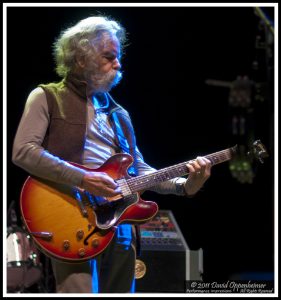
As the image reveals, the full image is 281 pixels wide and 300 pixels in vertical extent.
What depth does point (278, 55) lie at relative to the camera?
3.72 meters

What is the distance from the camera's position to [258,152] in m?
3.07

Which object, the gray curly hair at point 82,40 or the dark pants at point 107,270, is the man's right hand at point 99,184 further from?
the gray curly hair at point 82,40

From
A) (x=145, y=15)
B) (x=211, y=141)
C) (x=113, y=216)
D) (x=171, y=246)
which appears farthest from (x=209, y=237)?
(x=113, y=216)

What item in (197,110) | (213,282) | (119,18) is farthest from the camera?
(197,110)

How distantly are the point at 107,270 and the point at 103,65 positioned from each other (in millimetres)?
1035

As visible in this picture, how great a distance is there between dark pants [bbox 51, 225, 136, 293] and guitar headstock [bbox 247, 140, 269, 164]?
0.86 meters

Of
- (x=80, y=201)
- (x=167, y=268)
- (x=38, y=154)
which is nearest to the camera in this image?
(x=38, y=154)

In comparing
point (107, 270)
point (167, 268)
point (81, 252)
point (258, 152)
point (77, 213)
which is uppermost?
point (258, 152)

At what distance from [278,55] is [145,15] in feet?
8.06

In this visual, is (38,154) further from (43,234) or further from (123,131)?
(123,131)

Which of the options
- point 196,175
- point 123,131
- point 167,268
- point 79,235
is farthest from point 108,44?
point 167,268

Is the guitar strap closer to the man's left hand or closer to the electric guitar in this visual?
the electric guitar

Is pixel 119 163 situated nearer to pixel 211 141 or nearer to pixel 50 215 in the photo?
pixel 50 215

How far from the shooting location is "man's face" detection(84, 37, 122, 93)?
2818mm
